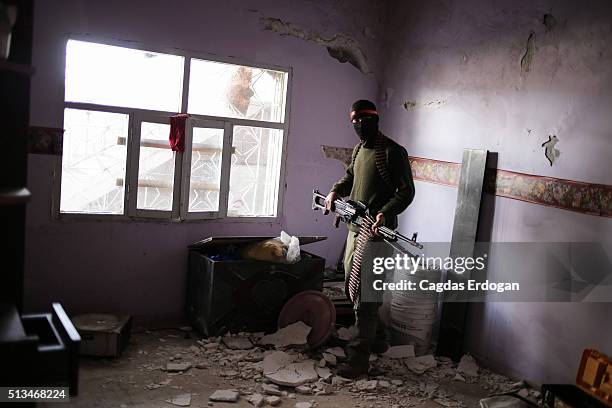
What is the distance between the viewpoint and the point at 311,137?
5.06 metres

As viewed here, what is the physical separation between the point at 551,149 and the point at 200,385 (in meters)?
2.75

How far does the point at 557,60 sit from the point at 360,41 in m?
1.97

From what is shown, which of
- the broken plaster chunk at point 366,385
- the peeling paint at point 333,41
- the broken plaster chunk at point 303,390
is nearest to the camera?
the broken plaster chunk at point 303,390

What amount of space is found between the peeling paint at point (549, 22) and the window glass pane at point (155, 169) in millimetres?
2833

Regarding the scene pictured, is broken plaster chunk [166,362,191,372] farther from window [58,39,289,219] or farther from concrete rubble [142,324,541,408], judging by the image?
window [58,39,289,219]

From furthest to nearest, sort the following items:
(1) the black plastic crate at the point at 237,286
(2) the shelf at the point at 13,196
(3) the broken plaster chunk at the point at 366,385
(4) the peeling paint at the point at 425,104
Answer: (4) the peeling paint at the point at 425,104, (1) the black plastic crate at the point at 237,286, (3) the broken plaster chunk at the point at 366,385, (2) the shelf at the point at 13,196

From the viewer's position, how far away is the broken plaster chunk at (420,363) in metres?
3.99

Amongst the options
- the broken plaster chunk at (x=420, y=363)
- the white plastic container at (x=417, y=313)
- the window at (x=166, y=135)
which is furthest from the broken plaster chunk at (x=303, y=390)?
the window at (x=166, y=135)

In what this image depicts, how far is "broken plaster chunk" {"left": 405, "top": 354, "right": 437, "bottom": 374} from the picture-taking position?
13.1 ft

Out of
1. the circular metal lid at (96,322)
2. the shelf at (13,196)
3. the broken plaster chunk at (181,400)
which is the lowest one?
the broken plaster chunk at (181,400)

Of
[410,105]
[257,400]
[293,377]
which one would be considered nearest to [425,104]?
[410,105]

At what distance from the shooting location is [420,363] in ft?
13.4

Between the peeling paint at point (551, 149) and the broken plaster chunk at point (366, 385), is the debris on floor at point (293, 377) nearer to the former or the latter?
the broken plaster chunk at point (366, 385)

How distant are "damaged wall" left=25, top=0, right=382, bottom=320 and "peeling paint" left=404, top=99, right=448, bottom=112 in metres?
0.48
